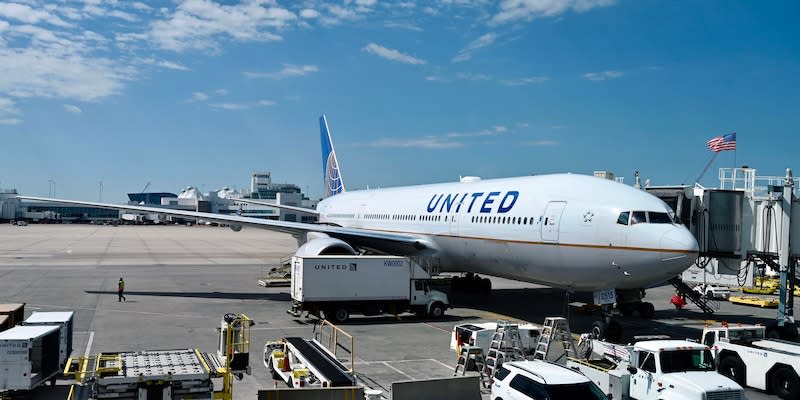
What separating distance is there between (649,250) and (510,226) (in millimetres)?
5642

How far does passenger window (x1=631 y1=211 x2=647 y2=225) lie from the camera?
19453mm

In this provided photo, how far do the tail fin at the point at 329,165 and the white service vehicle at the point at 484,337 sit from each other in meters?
36.2

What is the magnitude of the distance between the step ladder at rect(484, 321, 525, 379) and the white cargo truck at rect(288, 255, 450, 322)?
339 inches

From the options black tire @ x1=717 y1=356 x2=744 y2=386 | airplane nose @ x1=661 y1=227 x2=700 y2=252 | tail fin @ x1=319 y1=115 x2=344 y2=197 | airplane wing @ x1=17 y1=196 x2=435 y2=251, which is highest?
tail fin @ x1=319 y1=115 x2=344 y2=197

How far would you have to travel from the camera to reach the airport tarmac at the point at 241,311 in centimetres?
1836

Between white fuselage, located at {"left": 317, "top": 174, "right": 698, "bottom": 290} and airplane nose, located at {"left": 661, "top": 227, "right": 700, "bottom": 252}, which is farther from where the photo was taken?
white fuselage, located at {"left": 317, "top": 174, "right": 698, "bottom": 290}

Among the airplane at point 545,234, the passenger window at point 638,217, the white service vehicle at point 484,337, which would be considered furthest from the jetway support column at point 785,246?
the white service vehicle at point 484,337

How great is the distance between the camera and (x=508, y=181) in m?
26.6

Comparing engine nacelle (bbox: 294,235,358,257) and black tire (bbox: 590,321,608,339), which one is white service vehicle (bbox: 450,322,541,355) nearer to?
black tire (bbox: 590,321,608,339)

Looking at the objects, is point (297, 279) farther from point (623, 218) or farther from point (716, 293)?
point (716, 293)

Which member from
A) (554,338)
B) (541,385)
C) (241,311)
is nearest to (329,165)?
(241,311)

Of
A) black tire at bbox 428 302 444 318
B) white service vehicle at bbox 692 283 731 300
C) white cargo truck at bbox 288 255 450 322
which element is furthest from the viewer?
white service vehicle at bbox 692 283 731 300

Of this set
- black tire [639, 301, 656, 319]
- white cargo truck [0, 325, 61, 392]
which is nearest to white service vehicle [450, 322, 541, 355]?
white cargo truck [0, 325, 61, 392]

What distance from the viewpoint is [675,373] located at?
13.8 meters
